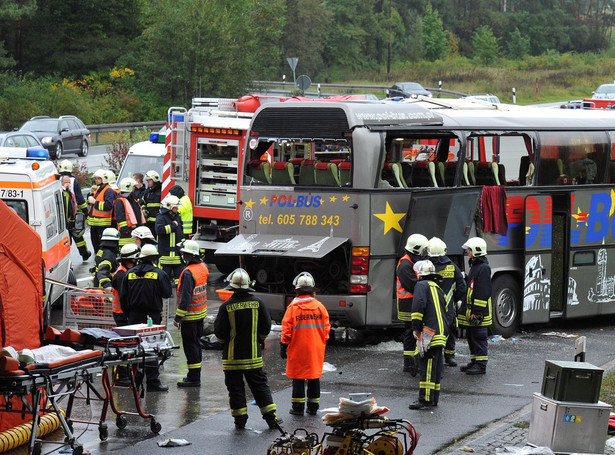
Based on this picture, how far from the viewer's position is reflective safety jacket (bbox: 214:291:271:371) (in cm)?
1045

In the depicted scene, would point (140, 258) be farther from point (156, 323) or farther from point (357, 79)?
point (357, 79)

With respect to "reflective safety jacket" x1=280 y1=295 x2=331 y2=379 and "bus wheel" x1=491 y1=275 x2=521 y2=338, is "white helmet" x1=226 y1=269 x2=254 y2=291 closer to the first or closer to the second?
"reflective safety jacket" x1=280 y1=295 x2=331 y2=379

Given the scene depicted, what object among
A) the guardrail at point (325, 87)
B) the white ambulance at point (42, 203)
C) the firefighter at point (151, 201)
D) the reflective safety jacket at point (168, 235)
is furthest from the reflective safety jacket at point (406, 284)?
the guardrail at point (325, 87)

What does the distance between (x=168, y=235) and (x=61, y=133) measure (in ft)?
76.4

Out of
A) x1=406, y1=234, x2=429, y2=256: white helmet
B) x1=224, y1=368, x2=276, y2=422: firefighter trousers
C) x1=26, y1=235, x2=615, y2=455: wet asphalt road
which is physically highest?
x1=406, y1=234, x2=429, y2=256: white helmet

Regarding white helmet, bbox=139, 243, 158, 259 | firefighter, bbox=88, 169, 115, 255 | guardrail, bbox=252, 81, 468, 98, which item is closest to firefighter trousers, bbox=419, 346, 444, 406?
white helmet, bbox=139, 243, 158, 259

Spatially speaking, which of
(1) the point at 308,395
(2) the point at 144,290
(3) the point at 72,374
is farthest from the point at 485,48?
(3) the point at 72,374

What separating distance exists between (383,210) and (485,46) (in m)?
81.4

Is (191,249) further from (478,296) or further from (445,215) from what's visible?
(445,215)

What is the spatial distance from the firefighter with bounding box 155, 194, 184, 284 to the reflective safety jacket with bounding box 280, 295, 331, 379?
640 cm

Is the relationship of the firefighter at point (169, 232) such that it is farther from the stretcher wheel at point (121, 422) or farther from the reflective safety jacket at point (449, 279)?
the stretcher wheel at point (121, 422)

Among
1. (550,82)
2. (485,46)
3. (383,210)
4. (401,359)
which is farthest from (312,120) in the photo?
(485,46)

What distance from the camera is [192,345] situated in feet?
40.3

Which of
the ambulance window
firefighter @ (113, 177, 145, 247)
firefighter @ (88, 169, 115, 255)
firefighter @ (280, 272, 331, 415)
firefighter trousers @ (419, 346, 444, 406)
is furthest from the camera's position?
firefighter @ (88, 169, 115, 255)
